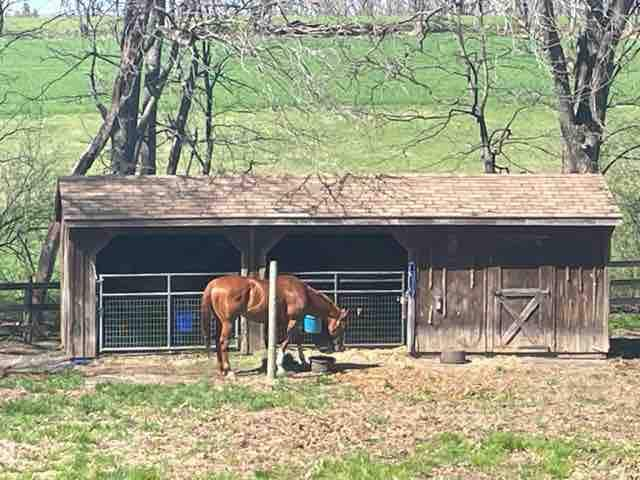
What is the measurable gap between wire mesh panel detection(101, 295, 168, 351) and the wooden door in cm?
563

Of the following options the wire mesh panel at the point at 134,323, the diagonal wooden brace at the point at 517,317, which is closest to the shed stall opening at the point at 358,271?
the diagonal wooden brace at the point at 517,317

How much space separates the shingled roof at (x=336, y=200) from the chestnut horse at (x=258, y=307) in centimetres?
149

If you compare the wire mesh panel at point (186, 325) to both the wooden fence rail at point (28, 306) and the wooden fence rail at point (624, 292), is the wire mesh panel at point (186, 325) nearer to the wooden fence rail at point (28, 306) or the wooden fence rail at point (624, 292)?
the wooden fence rail at point (28, 306)

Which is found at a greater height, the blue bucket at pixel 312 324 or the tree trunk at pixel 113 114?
the tree trunk at pixel 113 114

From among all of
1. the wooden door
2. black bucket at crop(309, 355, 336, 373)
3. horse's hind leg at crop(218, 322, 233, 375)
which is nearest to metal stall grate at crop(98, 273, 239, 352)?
horse's hind leg at crop(218, 322, 233, 375)

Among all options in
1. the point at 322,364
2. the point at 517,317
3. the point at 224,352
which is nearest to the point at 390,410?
the point at 322,364

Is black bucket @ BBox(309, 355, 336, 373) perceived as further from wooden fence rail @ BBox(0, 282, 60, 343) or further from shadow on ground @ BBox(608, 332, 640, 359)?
wooden fence rail @ BBox(0, 282, 60, 343)

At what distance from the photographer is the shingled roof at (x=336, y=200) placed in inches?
757

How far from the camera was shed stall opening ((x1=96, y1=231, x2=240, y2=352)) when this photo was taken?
19.6 meters

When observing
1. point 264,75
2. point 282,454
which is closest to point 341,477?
point 282,454

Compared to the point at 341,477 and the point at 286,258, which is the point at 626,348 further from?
the point at 341,477

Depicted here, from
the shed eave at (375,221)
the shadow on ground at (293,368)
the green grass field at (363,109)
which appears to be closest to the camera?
the shadow on ground at (293,368)

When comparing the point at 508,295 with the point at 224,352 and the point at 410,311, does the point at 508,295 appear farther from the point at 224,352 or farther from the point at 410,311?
the point at 224,352

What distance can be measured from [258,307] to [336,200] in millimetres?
2758
